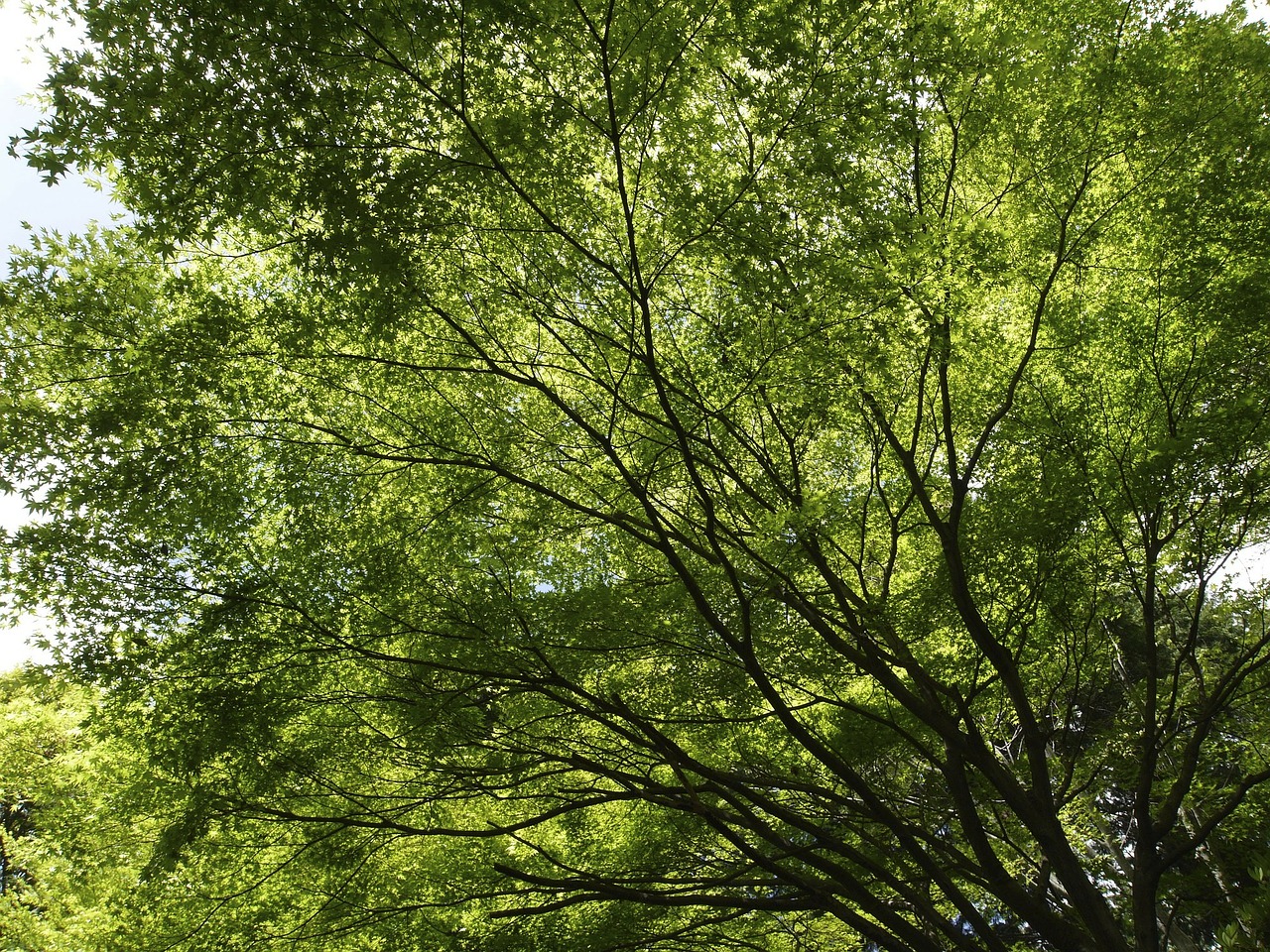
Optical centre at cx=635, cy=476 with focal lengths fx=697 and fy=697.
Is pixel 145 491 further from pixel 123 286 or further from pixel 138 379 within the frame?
pixel 123 286

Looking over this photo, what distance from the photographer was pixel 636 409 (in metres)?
5.30

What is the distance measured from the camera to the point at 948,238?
4.41m

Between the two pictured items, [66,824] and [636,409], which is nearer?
[636,409]

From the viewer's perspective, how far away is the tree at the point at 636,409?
411 cm

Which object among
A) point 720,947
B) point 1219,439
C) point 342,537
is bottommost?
point 720,947

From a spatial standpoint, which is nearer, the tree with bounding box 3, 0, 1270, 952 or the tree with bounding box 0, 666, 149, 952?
the tree with bounding box 3, 0, 1270, 952

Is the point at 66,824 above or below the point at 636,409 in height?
below

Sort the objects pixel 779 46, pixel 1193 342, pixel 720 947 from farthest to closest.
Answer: pixel 720 947 → pixel 1193 342 → pixel 779 46

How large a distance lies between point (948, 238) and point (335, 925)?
25.7ft

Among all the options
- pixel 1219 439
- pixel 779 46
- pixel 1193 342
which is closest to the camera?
pixel 779 46

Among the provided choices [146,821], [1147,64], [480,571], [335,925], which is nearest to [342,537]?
[480,571]

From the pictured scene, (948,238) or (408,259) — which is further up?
(408,259)

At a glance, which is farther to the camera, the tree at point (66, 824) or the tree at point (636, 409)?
the tree at point (66, 824)

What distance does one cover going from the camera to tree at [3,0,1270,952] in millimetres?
4105
